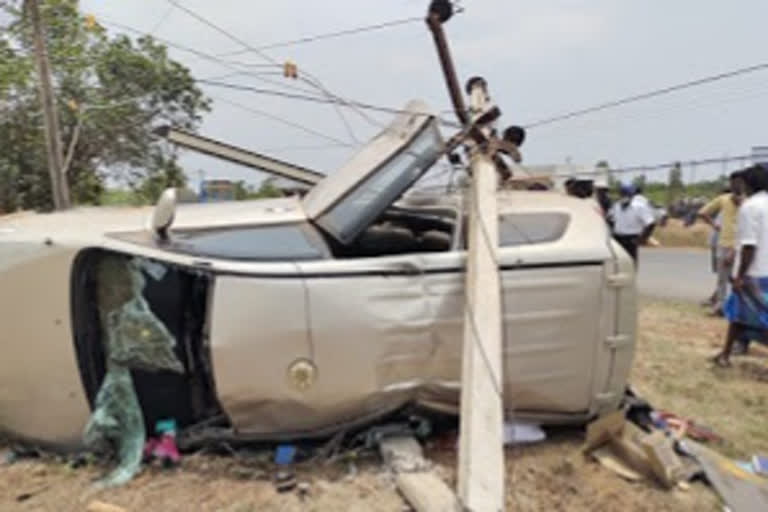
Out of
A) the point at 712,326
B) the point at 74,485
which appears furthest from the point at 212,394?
the point at 712,326

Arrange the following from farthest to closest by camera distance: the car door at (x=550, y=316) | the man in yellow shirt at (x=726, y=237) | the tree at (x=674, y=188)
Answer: the tree at (x=674, y=188)
the man in yellow shirt at (x=726, y=237)
the car door at (x=550, y=316)

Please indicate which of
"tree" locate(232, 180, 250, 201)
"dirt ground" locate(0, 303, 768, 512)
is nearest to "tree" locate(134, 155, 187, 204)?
"tree" locate(232, 180, 250, 201)

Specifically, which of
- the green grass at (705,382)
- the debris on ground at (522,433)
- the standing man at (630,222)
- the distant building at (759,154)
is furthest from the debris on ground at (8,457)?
the distant building at (759,154)

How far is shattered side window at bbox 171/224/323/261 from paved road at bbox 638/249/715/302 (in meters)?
6.45

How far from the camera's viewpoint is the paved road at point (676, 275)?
27.4 ft

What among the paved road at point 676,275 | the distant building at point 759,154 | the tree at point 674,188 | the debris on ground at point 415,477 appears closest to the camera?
the debris on ground at point 415,477

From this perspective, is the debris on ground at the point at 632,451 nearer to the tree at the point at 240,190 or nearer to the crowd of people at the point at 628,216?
the crowd of people at the point at 628,216

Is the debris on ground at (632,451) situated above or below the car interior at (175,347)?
below

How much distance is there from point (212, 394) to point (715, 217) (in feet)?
20.4

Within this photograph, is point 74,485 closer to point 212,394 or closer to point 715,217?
point 212,394

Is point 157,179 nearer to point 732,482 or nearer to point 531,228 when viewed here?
point 531,228

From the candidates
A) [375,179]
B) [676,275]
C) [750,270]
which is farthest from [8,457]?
[676,275]

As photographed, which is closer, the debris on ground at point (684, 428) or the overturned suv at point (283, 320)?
the overturned suv at point (283, 320)

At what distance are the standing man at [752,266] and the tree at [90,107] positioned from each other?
1199cm
